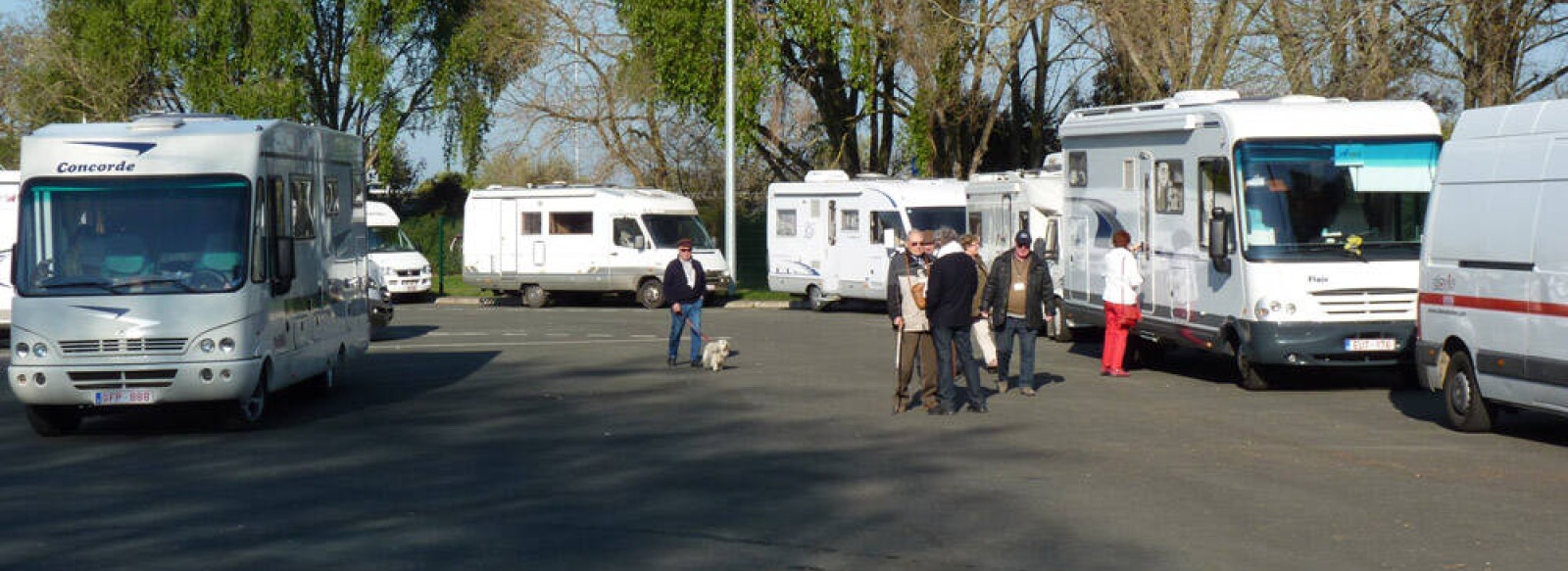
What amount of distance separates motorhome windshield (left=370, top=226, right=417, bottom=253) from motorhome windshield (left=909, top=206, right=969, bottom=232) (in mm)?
14781

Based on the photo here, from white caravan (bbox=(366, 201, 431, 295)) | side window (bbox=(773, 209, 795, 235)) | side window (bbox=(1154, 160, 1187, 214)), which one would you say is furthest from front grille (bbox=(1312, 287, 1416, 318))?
white caravan (bbox=(366, 201, 431, 295))

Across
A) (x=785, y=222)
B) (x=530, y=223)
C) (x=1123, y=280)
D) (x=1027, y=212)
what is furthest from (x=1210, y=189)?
(x=530, y=223)

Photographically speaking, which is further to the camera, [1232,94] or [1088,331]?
[1088,331]

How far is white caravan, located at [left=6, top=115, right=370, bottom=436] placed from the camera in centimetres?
1481

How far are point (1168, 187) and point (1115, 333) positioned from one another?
72.0 inches

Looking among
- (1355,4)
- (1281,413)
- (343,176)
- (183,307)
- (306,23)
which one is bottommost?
(1281,413)

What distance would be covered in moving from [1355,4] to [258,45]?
1410 inches

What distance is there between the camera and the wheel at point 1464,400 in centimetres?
1461

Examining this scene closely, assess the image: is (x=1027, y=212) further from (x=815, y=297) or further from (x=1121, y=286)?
(x=815, y=297)

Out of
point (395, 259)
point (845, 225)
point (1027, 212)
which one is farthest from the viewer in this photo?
point (395, 259)

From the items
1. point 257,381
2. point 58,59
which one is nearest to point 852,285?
point 257,381

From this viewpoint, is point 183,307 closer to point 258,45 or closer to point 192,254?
point 192,254

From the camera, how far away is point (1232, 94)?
20.9 metres

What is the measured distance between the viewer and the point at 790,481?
12.1 meters
